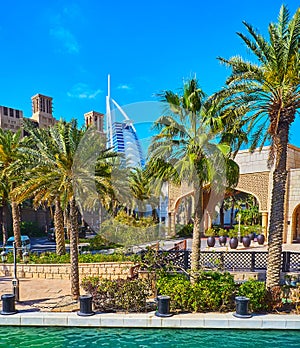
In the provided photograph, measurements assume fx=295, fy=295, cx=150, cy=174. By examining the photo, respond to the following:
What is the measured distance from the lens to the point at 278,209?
877cm

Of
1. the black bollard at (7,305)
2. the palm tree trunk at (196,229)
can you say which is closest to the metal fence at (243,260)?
the palm tree trunk at (196,229)

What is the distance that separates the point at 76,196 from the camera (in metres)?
9.29

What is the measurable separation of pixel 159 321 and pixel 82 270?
6.00 m

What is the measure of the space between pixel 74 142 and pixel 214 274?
6089mm

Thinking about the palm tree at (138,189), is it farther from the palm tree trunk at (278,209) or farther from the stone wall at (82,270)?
the palm tree trunk at (278,209)

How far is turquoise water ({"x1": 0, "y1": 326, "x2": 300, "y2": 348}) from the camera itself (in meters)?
7.28

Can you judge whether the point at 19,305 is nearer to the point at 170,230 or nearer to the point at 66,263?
the point at 66,263

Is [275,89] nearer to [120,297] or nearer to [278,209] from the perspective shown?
[278,209]

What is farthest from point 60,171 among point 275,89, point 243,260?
point 243,260

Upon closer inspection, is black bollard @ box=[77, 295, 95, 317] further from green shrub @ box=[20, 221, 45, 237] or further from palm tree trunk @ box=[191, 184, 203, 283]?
green shrub @ box=[20, 221, 45, 237]

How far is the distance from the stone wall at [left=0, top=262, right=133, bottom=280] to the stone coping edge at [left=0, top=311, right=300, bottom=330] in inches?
181

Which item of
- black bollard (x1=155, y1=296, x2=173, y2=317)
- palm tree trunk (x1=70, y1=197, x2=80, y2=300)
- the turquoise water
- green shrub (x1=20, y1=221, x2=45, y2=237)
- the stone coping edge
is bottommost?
green shrub (x1=20, y1=221, x2=45, y2=237)

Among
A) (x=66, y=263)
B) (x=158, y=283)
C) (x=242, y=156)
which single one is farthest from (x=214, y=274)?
(x=242, y=156)

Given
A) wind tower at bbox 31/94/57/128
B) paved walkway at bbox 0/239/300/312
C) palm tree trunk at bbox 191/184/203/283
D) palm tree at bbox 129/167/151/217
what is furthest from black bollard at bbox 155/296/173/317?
wind tower at bbox 31/94/57/128
